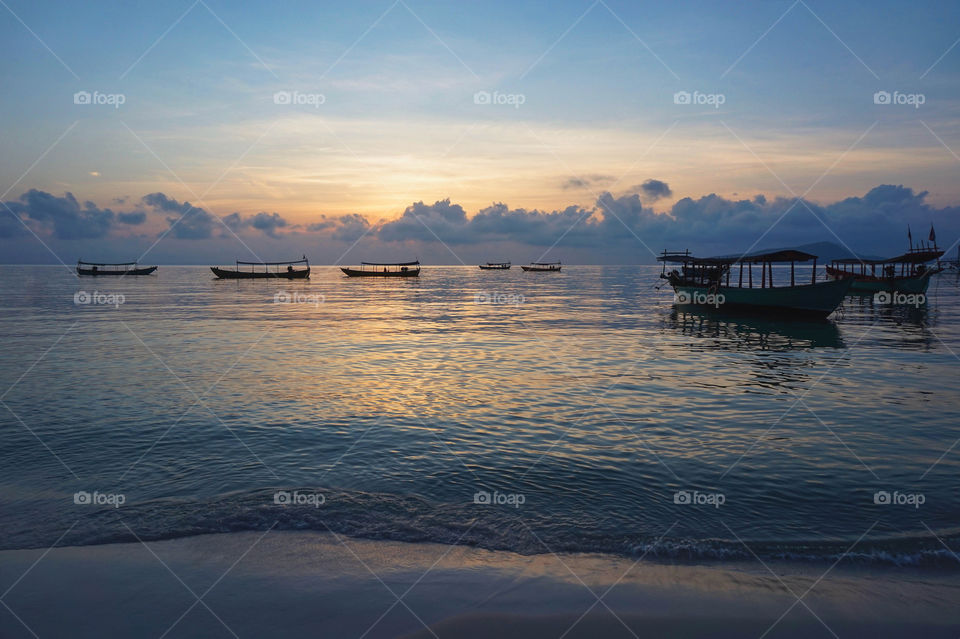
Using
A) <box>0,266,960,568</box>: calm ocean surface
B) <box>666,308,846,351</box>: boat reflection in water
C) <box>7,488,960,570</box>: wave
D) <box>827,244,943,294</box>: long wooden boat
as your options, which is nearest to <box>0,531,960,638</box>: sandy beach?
<box>7,488,960,570</box>: wave

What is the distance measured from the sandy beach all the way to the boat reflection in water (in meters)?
23.8

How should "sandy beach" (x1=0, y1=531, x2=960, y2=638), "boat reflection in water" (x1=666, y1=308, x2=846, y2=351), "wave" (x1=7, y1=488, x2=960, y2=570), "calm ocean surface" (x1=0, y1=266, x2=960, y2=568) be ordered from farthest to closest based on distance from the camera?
"boat reflection in water" (x1=666, y1=308, x2=846, y2=351) < "calm ocean surface" (x1=0, y1=266, x2=960, y2=568) < "wave" (x1=7, y1=488, x2=960, y2=570) < "sandy beach" (x1=0, y1=531, x2=960, y2=638)

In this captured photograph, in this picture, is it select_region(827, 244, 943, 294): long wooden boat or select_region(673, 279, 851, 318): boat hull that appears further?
select_region(827, 244, 943, 294): long wooden boat

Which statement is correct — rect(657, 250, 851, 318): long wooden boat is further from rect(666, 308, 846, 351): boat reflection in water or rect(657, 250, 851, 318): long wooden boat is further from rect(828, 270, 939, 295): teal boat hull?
rect(828, 270, 939, 295): teal boat hull

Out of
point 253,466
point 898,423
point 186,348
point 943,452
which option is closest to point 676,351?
point 898,423

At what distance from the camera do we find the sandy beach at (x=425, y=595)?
5664mm

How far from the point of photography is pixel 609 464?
11.0m

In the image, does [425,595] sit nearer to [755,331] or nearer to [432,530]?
[432,530]

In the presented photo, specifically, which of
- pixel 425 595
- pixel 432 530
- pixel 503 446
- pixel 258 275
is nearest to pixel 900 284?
pixel 503 446

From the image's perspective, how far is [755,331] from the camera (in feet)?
120

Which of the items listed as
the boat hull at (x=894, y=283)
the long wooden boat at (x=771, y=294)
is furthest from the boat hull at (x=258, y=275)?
the boat hull at (x=894, y=283)

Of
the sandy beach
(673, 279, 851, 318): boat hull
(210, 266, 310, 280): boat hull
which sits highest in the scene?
(210, 266, 310, 280): boat hull

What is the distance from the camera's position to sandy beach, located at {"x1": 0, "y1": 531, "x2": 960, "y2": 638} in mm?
5664

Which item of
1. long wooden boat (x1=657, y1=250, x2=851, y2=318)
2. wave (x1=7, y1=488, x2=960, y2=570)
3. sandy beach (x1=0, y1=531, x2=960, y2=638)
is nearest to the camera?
sandy beach (x1=0, y1=531, x2=960, y2=638)
